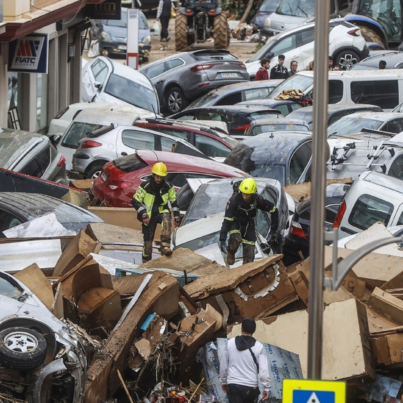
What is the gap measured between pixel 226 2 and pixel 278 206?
3171 centimetres

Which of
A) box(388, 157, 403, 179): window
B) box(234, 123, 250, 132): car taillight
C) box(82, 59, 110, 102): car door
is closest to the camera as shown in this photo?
box(388, 157, 403, 179): window

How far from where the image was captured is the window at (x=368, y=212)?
12519mm

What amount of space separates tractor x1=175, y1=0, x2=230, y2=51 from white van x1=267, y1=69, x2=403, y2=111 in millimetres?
11536

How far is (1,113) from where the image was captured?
20.1 meters

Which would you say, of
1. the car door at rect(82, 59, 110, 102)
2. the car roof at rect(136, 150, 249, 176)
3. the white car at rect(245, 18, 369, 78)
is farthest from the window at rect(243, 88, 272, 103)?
the car roof at rect(136, 150, 249, 176)

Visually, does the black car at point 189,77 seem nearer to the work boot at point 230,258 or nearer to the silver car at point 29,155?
the silver car at point 29,155

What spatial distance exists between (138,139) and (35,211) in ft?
19.2

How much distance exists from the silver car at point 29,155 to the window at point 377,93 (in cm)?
1019

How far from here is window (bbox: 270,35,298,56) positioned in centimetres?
2930

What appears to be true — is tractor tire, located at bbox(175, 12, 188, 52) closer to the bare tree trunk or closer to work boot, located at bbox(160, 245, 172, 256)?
the bare tree trunk

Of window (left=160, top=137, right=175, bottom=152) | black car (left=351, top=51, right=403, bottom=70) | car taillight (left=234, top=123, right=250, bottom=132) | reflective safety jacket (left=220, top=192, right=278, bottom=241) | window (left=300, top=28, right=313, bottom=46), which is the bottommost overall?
car taillight (left=234, top=123, right=250, bottom=132)

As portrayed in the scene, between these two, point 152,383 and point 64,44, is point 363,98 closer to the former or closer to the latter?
point 64,44

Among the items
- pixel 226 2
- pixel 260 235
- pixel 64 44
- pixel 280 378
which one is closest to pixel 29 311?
pixel 280 378

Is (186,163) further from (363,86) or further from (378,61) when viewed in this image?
(378,61)
